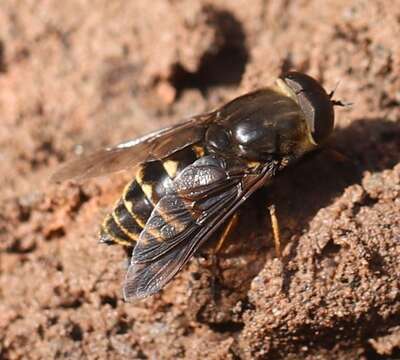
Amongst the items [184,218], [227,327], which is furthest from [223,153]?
[227,327]

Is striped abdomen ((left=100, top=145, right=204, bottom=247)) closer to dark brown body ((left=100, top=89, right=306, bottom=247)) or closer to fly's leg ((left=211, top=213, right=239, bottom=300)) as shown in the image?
dark brown body ((left=100, top=89, right=306, bottom=247))

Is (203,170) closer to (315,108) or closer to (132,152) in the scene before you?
(132,152)

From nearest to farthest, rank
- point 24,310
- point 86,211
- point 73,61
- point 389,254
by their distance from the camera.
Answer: point 389,254, point 24,310, point 86,211, point 73,61

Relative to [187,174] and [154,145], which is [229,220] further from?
[154,145]

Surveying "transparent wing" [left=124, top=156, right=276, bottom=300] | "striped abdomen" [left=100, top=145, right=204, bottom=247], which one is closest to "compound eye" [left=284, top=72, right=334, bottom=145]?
"transparent wing" [left=124, top=156, right=276, bottom=300]

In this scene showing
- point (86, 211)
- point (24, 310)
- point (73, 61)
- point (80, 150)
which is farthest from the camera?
point (73, 61)

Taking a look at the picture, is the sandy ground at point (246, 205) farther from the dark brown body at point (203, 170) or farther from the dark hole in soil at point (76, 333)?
the dark brown body at point (203, 170)

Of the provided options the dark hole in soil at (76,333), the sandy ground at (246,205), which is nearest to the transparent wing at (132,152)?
the sandy ground at (246,205)

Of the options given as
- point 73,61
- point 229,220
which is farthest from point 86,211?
point 73,61
